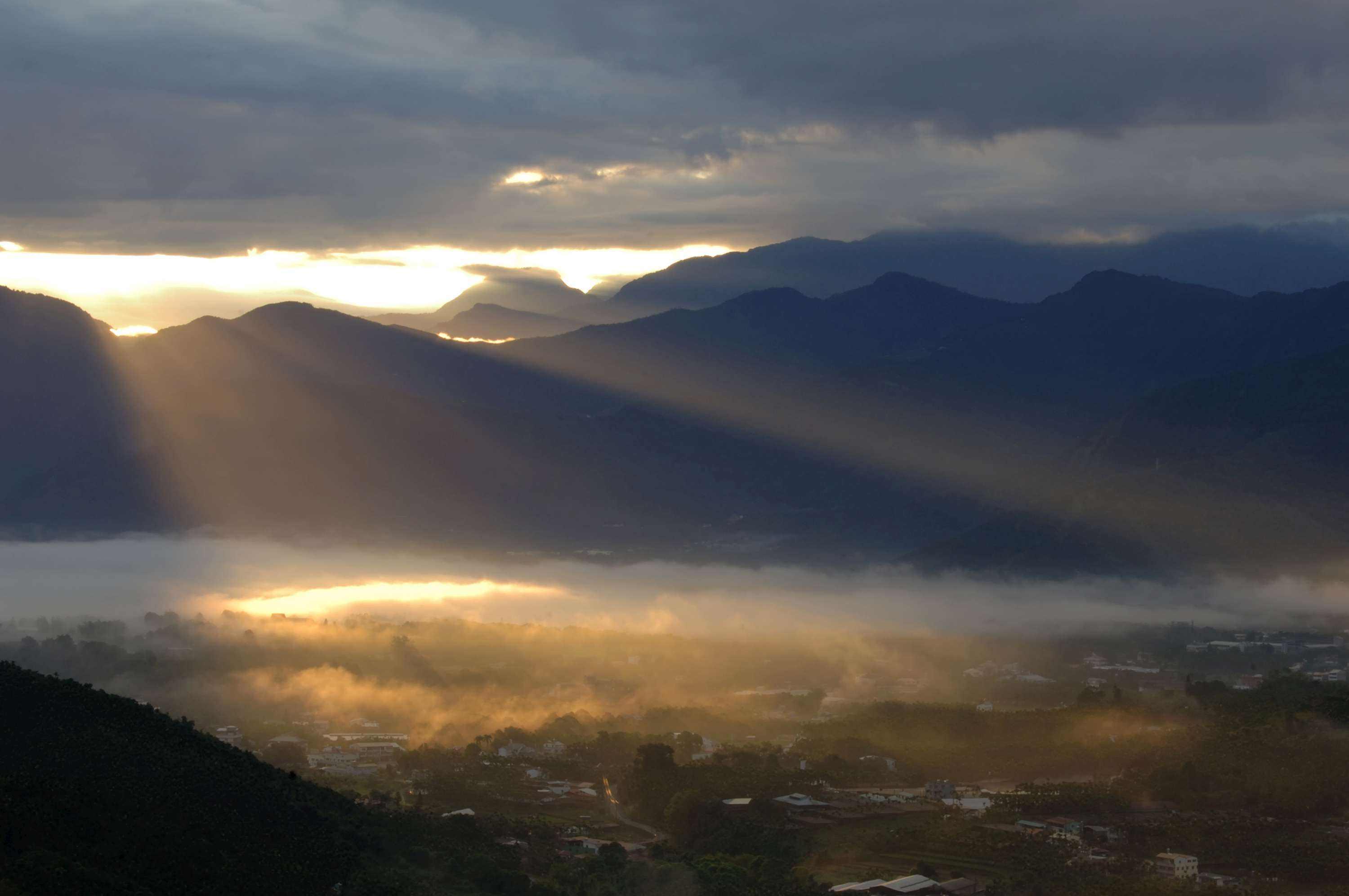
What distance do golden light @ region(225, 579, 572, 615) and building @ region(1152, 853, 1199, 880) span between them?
325 ft

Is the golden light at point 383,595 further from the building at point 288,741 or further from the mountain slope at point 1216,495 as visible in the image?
the building at point 288,741

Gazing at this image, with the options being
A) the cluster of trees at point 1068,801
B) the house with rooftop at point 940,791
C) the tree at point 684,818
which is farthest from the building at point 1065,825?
the tree at point 684,818

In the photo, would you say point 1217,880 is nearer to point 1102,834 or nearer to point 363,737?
point 1102,834

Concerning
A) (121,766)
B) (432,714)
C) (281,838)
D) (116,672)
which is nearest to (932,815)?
(281,838)

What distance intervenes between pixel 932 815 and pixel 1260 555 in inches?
3512

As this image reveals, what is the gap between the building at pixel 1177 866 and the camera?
60259mm

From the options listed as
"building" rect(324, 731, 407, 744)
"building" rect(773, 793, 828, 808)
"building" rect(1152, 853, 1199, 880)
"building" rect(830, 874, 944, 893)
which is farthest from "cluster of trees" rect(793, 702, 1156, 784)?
"building" rect(324, 731, 407, 744)

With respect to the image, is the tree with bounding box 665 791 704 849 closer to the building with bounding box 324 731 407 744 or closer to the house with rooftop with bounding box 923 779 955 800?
the house with rooftop with bounding box 923 779 955 800

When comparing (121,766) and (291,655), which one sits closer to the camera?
(121,766)

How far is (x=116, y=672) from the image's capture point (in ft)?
368

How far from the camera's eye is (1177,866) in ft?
200

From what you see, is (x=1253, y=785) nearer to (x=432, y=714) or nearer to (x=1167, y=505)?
(x=432, y=714)

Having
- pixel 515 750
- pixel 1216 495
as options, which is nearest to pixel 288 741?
pixel 515 750

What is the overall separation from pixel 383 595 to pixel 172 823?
11734 cm
